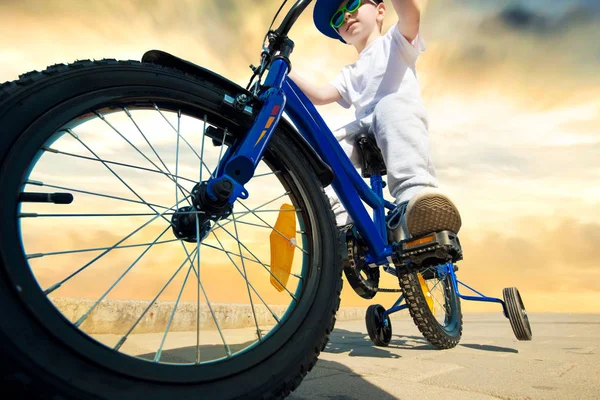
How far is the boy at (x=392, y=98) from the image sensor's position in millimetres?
1584

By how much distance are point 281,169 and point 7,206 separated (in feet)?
2.55

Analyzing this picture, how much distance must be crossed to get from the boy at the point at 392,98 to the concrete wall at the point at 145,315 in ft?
5.72

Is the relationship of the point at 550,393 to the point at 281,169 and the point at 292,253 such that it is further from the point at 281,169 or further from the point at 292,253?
the point at 281,169

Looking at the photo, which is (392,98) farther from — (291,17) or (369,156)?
(291,17)

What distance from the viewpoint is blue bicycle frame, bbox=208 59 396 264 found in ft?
3.84

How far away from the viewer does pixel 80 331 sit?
0.72 meters

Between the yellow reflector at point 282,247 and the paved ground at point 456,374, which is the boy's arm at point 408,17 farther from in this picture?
the paved ground at point 456,374

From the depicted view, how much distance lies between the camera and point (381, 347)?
2502 millimetres

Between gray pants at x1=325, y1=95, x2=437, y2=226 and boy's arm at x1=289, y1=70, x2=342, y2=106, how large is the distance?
0.54 metres

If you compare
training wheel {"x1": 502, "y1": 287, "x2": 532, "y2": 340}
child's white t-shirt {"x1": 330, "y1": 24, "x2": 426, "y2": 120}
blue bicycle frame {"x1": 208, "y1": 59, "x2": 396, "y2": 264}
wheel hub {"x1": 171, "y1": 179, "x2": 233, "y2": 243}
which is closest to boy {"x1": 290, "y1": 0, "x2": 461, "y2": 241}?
child's white t-shirt {"x1": 330, "y1": 24, "x2": 426, "y2": 120}

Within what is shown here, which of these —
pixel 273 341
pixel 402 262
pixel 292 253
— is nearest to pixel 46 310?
pixel 273 341

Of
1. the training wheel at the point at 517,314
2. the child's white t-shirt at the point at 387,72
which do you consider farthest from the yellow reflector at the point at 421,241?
the training wheel at the point at 517,314

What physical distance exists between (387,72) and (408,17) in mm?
355

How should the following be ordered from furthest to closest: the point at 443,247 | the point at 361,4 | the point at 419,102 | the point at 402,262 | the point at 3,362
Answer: the point at 361,4
the point at 419,102
the point at 402,262
the point at 443,247
the point at 3,362
